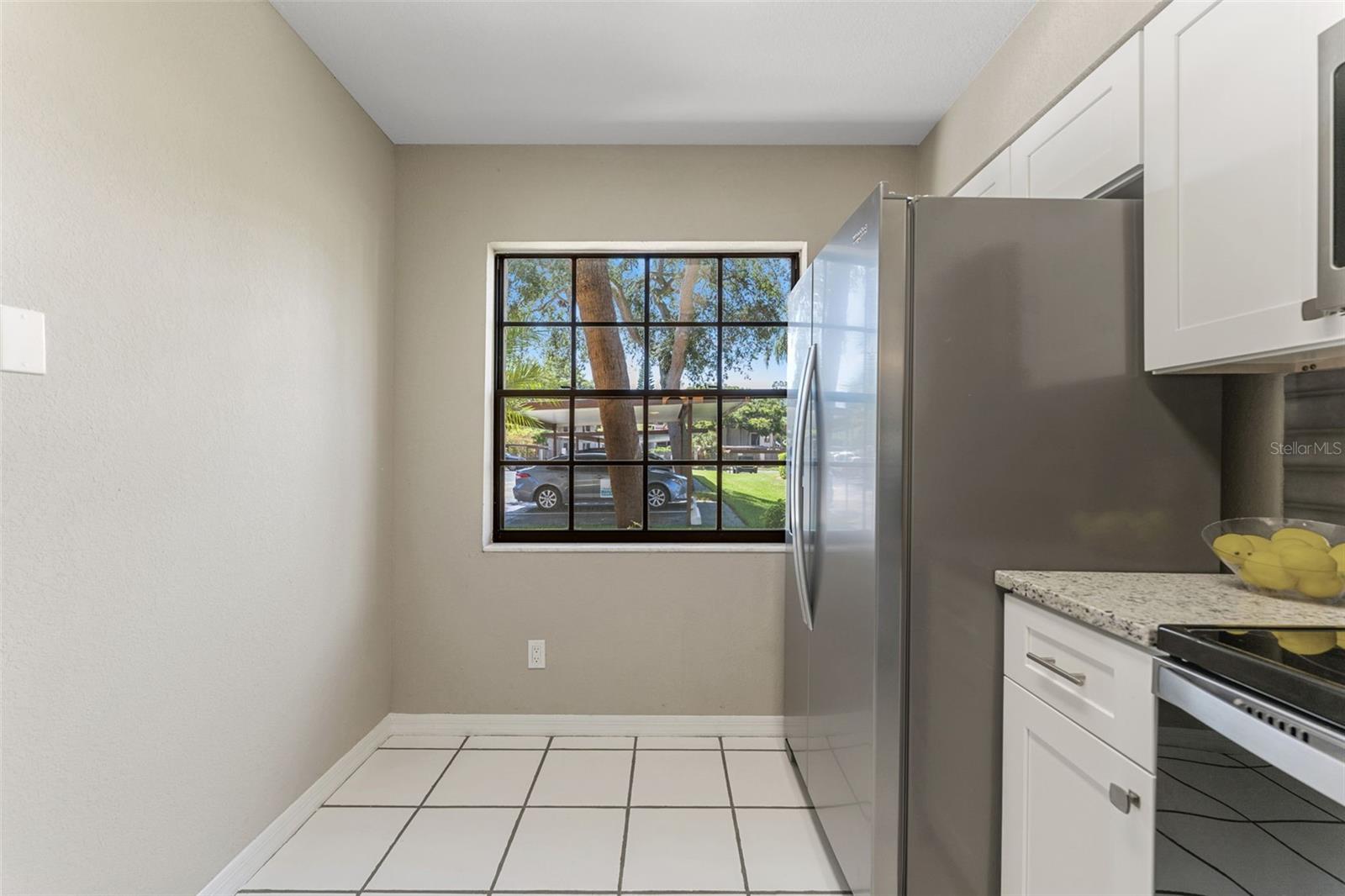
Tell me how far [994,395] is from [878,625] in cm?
58

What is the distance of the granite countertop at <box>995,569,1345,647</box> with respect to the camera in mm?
1136

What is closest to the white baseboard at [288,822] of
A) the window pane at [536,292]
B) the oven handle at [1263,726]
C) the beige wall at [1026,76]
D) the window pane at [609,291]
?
the window pane at [536,292]

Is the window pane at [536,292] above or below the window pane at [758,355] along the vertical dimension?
above

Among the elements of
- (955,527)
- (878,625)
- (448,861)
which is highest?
(955,527)

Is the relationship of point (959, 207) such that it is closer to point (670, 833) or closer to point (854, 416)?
point (854, 416)

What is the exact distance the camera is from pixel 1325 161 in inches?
43.2

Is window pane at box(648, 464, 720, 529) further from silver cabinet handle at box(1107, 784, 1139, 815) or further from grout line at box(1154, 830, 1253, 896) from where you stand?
grout line at box(1154, 830, 1253, 896)

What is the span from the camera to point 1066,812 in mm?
1301

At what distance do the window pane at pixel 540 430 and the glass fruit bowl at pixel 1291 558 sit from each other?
2.36m

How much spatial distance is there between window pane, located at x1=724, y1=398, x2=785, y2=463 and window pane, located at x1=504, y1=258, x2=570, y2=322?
2.87 ft

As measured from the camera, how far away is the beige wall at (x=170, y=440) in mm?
1314

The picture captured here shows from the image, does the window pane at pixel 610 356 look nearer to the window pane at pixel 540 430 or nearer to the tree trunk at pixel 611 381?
the tree trunk at pixel 611 381

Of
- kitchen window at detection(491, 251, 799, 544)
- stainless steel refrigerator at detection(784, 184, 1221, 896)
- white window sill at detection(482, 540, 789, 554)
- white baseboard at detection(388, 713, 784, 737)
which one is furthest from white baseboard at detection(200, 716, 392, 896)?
stainless steel refrigerator at detection(784, 184, 1221, 896)

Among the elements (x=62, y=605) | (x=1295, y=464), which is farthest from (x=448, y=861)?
(x=1295, y=464)
